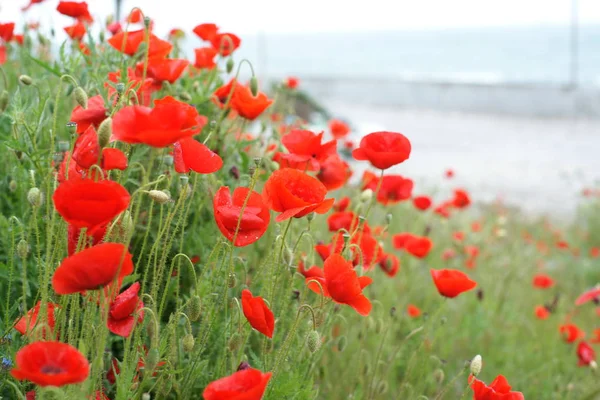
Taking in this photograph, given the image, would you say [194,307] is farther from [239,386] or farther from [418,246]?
[418,246]

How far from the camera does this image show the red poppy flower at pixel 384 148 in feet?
4.43

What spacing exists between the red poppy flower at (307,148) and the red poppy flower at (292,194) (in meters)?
0.24

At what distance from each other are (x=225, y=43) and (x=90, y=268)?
3.60ft

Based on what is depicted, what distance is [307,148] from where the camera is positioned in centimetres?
138

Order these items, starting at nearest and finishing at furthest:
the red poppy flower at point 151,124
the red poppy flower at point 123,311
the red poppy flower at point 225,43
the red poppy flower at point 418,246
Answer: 1. the red poppy flower at point 151,124
2. the red poppy flower at point 123,311
3. the red poppy flower at point 225,43
4. the red poppy flower at point 418,246

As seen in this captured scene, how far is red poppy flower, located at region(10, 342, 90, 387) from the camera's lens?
0.75 m

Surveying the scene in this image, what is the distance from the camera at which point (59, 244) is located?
108 centimetres

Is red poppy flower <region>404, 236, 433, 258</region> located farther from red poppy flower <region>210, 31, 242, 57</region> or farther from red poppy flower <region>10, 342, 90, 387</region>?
red poppy flower <region>10, 342, 90, 387</region>

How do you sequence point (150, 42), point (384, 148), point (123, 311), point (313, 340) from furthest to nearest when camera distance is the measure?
point (150, 42) < point (384, 148) < point (313, 340) < point (123, 311)

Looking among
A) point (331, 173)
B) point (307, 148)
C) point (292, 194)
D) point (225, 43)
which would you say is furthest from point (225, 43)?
point (292, 194)

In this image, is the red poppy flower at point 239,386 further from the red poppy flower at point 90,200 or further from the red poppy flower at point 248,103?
the red poppy flower at point 248,103

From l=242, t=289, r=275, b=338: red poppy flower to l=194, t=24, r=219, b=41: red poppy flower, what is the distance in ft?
3.19

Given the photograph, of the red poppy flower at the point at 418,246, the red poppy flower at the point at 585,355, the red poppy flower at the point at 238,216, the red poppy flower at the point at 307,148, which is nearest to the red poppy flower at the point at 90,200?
the red poppy flower at the point at 238,216

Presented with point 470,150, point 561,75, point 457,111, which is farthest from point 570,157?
point 561,75
